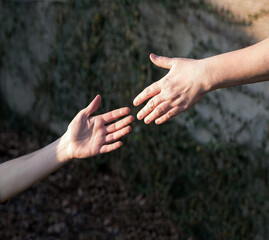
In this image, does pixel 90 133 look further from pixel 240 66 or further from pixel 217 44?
pixel 217 44

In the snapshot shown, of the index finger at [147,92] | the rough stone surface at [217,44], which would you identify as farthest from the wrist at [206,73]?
the rough stone surface at [217,44]

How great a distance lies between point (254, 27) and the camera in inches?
130

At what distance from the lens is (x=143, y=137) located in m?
4.28

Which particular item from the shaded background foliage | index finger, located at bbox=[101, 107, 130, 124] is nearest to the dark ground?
the shaded background foliage

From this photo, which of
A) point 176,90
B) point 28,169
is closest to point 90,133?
point 28,169

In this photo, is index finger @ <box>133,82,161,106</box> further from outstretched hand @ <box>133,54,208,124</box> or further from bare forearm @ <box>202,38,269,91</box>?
bare forearm @ <box>202,38,269,91</box>

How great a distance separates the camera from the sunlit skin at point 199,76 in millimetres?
2010

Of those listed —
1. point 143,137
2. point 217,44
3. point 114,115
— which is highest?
point 114,115

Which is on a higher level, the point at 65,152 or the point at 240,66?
the point at 240,66

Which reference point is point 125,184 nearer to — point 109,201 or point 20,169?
point 109,201

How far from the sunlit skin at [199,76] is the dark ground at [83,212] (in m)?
2.07

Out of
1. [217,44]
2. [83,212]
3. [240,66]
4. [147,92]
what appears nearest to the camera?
[240,66]

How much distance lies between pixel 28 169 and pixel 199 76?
0.96m

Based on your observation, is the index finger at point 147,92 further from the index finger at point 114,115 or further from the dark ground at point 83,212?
the dark ground at point 83,212
